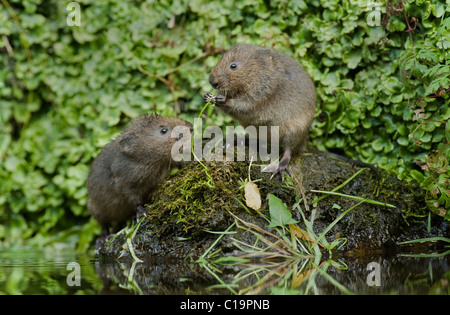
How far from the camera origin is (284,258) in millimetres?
4805

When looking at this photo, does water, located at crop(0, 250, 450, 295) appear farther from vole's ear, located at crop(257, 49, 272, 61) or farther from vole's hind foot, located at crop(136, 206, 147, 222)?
vole's ear, located at crop(257, 49, 272, 61)

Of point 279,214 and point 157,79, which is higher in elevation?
point 157,79

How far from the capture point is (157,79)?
7.30m

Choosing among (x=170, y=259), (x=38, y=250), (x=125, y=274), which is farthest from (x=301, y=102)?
(x=38, y=250)

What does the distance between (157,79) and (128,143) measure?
172 centimetres

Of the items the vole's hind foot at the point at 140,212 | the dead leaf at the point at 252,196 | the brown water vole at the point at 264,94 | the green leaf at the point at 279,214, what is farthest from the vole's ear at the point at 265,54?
the vole's hind foot at the point at 140,212

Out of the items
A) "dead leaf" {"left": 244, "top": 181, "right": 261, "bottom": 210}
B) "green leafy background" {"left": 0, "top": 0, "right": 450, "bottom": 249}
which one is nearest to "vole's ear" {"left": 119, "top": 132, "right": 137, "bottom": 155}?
"green leafy background" {"left": 0, "top": 0, "right": 450, "bottom": 249}

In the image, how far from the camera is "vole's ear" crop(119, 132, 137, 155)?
584 cm

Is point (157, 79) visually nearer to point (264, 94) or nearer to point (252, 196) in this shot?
point (264, 94)

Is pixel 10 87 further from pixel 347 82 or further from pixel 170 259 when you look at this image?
pixel 347 82

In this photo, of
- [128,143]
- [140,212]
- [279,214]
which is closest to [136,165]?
[128,143]

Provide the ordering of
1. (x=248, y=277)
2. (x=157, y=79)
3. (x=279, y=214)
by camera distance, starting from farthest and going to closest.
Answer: (x=157, y=79), (x=279, y=214), (x=248, y=277)

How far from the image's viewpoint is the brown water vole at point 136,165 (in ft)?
19.0
